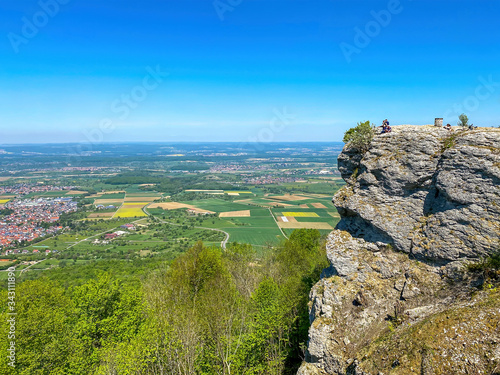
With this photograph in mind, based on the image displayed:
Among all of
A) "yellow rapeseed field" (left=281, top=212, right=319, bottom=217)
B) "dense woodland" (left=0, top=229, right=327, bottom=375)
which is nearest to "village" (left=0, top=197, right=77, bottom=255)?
"dense woodland" (left=0, top=229, right=327, bottom=375)

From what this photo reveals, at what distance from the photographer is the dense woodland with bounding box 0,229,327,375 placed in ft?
50.6

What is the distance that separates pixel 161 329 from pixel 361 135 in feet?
61.1

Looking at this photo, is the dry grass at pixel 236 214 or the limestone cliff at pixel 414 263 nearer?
the limestone cliff at pixel 414 263

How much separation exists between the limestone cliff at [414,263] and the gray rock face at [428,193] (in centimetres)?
5

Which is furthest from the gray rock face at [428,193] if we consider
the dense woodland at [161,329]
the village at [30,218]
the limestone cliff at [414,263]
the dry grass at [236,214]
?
the village at [30,218]

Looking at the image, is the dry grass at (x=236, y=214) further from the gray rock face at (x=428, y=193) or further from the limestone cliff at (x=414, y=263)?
the limestone cliff at (x=414, y=263)

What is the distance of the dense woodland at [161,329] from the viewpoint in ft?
50.6

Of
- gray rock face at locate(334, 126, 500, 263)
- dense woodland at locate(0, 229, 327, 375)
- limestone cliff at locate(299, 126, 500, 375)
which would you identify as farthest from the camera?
dense woodland at locate(0, 229, 327, 375)

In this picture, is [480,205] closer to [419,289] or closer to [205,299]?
[419,289]

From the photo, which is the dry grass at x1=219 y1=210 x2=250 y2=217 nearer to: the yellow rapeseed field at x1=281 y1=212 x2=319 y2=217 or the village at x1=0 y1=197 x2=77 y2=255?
the yellow rapeseed field at x1=281 y1=212 x2=319 y2=217

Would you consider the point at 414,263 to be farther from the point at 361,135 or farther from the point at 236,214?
the point at 236,214

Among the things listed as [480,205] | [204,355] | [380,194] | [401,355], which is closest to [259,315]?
[204,355]

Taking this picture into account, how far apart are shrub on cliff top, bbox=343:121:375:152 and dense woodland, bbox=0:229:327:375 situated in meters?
12.1

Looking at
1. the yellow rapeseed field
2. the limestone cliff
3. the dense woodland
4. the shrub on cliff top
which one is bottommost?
the yellow rapeseed field
